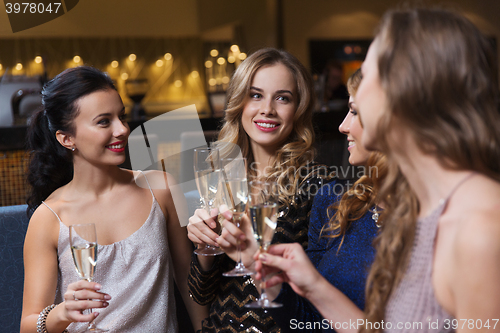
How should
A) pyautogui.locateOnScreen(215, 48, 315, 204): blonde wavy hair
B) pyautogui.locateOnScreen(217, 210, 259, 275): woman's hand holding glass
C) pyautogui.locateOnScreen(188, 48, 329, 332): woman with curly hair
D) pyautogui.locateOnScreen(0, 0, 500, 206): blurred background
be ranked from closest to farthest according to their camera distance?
pyautogui.locateOnScreen(217, 210, 259, 275): woman's hand holding glass, pyautogui.locateOnScreen(188, 48, 329, 332): woman with curly hair, pyautogui.locateOnScreen(215, 48, 315, 204): blonde wavy hair, pyautogui.locateOnScreen(0, 0, 500, 206): blurred background

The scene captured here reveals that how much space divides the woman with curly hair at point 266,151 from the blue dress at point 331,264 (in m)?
0.12

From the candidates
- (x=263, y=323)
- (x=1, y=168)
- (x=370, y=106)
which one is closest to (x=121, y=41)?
(x=1, y=168)

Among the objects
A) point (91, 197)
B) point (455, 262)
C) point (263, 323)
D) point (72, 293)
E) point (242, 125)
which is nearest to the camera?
point (455, 262)

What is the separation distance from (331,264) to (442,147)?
28.2 inches

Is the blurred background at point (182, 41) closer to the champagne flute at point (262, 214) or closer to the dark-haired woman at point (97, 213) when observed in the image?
the dark-haired woman at point (97, 213)

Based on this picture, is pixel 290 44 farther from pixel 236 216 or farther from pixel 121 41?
pixel 236 216

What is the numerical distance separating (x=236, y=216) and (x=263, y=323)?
58 centimetres

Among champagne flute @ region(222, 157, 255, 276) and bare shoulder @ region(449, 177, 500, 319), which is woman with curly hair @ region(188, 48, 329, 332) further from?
bare shoulder @ region(449, 177, 500, 319)

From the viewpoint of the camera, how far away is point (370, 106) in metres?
0.89

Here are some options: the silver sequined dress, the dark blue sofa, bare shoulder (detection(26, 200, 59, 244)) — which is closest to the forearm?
the silver sequined dress

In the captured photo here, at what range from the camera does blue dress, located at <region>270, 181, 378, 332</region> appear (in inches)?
53.4

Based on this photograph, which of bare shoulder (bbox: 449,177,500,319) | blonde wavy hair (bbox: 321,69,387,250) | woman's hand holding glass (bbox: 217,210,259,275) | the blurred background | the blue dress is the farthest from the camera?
the blurred background

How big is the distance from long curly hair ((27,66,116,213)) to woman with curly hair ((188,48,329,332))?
54 centimetres

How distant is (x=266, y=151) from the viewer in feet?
6.23
